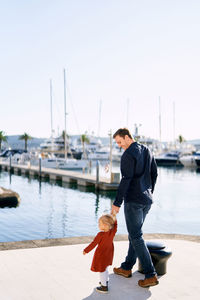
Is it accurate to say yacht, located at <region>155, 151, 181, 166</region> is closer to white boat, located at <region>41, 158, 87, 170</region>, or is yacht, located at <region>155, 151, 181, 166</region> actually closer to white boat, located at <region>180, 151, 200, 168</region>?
white boat, located at <region>180, 151, 200, 168</region>

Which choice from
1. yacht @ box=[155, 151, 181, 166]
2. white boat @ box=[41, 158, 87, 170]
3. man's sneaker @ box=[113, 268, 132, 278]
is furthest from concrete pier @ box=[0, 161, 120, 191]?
yacht @ box=[155, 151, 181, 166]

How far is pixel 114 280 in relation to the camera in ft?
15.4

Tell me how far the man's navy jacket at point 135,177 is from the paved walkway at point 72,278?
1071 mm

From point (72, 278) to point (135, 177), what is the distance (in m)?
1.59

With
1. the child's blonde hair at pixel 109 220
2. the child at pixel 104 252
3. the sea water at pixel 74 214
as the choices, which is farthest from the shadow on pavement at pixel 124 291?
the sea water at pixel 74 214

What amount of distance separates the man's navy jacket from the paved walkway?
1.07m

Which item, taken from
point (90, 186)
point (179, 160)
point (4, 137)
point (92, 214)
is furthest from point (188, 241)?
point (4, 137)

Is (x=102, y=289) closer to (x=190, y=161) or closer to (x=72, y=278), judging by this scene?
(x=72, y=278)

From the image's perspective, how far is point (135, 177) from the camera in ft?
14.8

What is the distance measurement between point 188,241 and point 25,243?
3052 mm

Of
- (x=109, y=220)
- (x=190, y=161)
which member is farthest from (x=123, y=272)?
(x=190, y=161)

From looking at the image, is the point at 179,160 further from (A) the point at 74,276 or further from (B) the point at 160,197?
(A) the point at 74,276

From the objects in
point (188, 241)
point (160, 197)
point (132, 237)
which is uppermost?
point (132, 237)

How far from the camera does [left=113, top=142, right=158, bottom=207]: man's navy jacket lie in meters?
4.41
